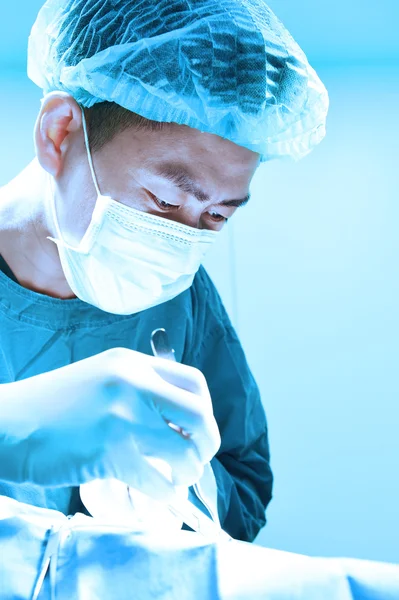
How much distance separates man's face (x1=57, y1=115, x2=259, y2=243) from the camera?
42.0 inches

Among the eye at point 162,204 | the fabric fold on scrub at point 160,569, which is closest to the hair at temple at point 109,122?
the eye at point 162,204

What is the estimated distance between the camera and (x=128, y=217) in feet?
3.62

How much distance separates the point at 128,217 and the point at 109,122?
16cm

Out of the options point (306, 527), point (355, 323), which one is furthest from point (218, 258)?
point (306, 527)

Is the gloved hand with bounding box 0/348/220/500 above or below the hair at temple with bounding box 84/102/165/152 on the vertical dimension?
below

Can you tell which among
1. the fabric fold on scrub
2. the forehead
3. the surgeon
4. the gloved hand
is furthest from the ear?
the fabric fold on scrub

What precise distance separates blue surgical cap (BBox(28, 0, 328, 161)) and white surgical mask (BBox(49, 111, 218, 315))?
129mm

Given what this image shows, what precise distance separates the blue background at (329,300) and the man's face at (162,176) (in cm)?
87

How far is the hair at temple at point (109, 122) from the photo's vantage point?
3.51 feet

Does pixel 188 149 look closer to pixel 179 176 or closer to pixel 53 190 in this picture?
pixel 179 176

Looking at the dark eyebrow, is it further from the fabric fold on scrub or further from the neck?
the fabric fold on scrub

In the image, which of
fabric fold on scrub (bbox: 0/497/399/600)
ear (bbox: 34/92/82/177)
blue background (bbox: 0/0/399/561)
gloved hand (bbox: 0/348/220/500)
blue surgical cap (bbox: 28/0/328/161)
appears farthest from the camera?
blue background (bbox: 0/0/399/561)

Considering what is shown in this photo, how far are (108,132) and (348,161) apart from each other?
3.68 ft

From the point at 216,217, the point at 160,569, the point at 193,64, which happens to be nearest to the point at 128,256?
the point at 216,217
